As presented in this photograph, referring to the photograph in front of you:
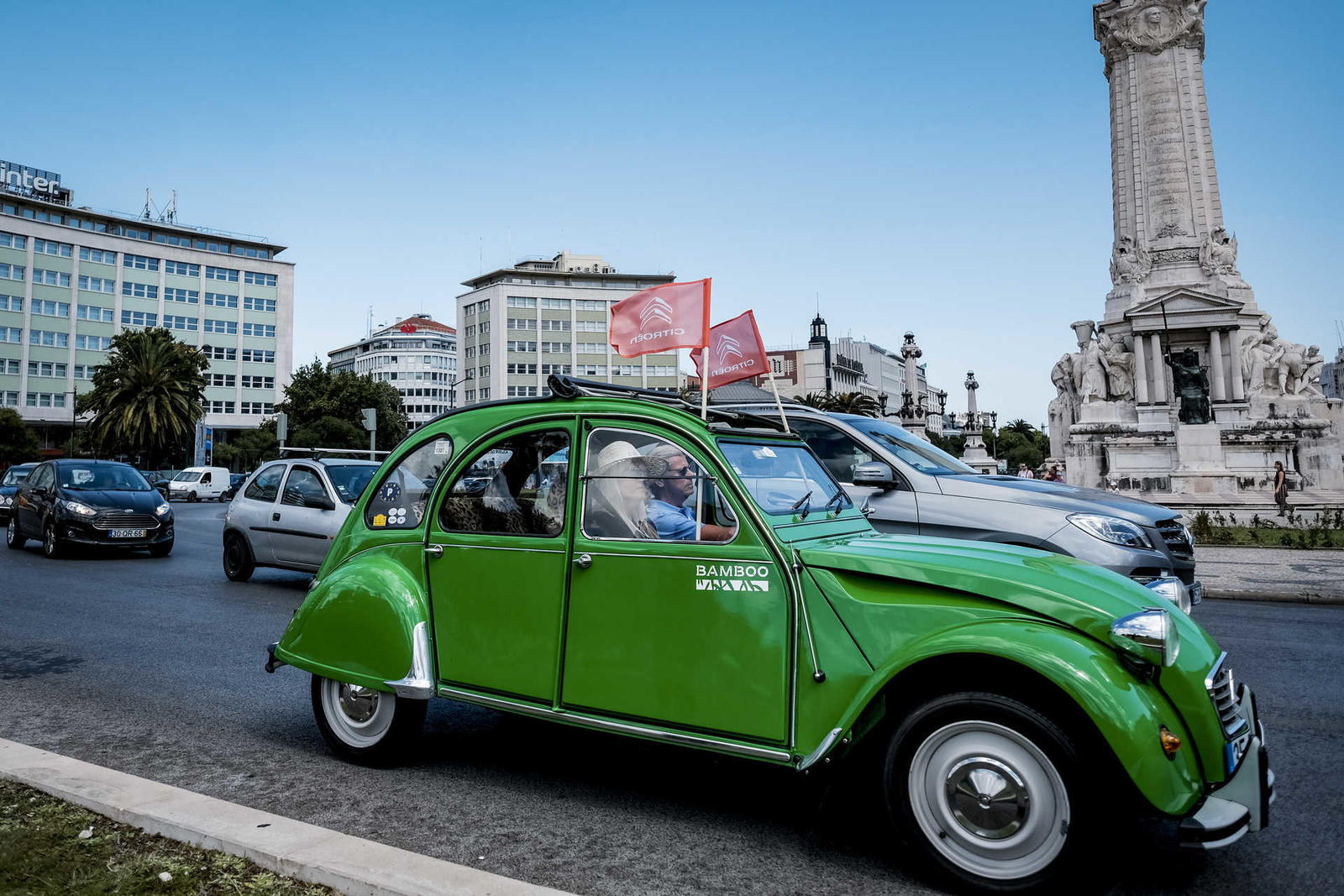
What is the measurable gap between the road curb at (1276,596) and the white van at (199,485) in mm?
46881

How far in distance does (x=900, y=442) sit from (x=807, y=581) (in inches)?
195

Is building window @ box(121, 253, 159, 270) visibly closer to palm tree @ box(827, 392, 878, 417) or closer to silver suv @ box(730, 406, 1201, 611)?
palm tree @ box(827, 392, 878, 417)

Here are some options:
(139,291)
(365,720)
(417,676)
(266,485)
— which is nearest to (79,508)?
(266,485)

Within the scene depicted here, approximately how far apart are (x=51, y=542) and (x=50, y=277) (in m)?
75.1

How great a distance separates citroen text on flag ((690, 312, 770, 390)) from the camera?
28.0 ft

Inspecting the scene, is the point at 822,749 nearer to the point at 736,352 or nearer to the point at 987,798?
the point at 987,798

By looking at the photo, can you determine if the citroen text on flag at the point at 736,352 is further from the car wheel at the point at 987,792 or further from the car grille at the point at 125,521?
the car grille at the point at 125,521

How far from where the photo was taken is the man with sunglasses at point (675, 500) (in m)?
3.76

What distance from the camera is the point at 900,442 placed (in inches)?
320

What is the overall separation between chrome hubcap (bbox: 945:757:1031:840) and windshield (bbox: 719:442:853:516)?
4.05 feet

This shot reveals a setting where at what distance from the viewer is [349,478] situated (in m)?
11.9

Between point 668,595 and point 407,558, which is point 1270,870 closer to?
point 668,595

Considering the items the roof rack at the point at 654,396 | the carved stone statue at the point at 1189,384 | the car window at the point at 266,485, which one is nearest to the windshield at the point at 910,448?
the roof rack at the point at 654,396

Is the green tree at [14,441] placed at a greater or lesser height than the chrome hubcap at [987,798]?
greater
